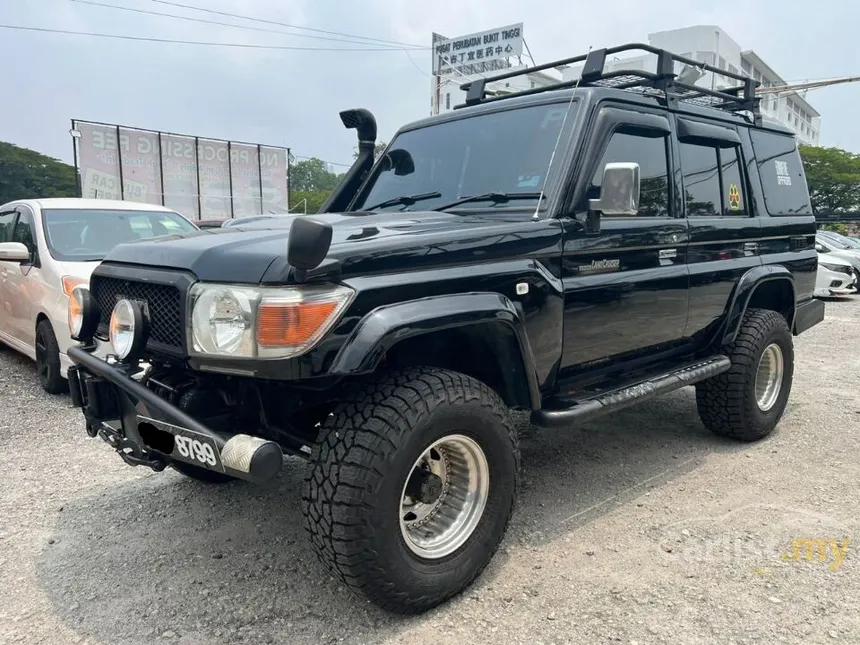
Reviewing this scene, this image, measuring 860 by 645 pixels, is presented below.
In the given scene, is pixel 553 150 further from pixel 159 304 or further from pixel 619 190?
pixel 159 304

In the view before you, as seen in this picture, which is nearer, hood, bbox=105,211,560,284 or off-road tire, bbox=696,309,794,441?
hood, bbox=105,211,560,284

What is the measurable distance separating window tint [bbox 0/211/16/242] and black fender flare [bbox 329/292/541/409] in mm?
5735

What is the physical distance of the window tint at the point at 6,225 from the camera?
650 centimetres

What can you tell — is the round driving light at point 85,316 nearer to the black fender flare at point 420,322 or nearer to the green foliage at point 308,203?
the black fender flare at point 420,322

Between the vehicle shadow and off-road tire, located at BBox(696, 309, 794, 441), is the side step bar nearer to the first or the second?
off-road tire, located at BBox(696, 309, 794, 441)

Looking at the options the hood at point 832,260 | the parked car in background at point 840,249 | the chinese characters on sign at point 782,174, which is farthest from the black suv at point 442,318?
the parked car in background at point 840,249

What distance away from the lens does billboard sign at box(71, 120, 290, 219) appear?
1836 centimetres

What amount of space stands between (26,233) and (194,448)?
193 inches

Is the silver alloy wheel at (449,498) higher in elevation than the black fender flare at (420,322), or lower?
lower

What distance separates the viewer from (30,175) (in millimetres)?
45375

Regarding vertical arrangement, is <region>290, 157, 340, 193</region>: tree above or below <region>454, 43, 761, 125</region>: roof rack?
above

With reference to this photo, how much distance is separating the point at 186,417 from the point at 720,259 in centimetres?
325

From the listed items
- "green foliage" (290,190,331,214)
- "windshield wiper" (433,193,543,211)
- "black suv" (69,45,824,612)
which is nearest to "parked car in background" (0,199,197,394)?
"green foliage" (290,190,331,214)

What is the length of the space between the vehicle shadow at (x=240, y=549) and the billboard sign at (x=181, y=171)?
1707cm
